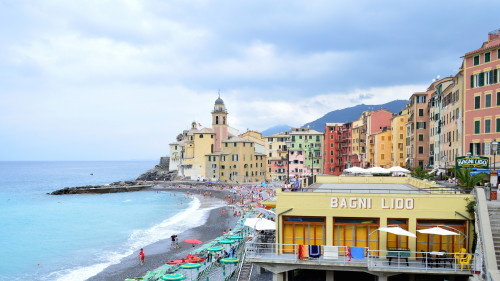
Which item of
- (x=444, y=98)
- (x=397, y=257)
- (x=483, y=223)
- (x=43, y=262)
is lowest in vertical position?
(x=43, y=262)

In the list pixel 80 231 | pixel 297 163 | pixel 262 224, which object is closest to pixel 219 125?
pixel 297 163

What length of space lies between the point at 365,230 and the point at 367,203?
1.28 meters

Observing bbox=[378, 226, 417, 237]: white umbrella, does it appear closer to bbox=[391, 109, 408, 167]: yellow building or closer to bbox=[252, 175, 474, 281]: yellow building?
bbox=[252, 175, 474, 281]: yellow building

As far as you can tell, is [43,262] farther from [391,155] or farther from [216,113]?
[216,113]

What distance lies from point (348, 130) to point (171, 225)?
55106 millimetres

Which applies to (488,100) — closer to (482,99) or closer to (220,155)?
(482,99)

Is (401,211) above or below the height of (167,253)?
above

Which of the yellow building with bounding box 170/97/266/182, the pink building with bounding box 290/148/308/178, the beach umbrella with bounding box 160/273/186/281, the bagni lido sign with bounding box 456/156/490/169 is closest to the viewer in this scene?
the bagni lido sign with bounding box 456/156/490/169

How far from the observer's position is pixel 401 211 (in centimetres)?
1775

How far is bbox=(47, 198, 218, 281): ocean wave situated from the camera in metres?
32.9

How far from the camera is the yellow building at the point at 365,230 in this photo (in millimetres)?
17203

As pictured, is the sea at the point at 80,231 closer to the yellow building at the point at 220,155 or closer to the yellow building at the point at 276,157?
the yellow building at the point at 220,155

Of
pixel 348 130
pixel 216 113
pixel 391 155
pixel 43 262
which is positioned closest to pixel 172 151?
pixel 216 113

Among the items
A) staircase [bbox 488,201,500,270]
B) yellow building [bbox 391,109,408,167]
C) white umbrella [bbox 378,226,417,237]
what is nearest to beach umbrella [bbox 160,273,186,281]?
white umbrella [bbox 378,226,417,237]
